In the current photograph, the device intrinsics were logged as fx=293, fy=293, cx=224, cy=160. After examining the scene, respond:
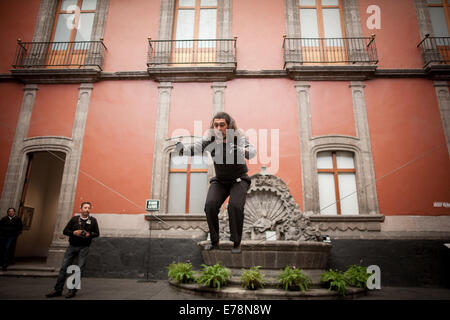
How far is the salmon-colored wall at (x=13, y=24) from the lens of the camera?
10.9m

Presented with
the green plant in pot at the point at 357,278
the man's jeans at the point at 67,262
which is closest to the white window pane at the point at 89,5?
the man's jeans at the point at 67,262

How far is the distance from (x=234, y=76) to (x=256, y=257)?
6.23 m

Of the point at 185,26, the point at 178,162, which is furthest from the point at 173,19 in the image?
the point at 178,162

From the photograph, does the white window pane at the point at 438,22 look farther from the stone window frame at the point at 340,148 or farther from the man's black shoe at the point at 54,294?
the man's black shoe at the point at 54,294

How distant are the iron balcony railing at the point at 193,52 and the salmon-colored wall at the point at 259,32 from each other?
18.6 inches

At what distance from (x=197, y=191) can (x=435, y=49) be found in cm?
947

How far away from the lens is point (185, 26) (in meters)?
11.2

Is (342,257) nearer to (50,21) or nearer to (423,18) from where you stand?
(423,18)

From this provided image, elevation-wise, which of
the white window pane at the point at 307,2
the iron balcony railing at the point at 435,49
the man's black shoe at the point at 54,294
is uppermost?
the white window pane at the point at 307,2

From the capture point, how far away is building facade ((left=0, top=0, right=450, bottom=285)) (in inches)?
347

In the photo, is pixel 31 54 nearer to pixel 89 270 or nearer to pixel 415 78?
pixel 89 270

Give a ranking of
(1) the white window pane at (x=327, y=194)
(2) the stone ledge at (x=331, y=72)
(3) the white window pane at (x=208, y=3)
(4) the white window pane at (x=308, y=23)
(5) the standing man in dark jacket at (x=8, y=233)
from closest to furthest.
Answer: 1. (5) the standing man in dark jacket at (x=8, y=233)
2. (1) the white window pane at (x=327, y=194)
3. (2) the stone ledge at (x=331, y=72)
4. (4) the white window pane at (x=308, y=23)
5. (3) the white window pane at (x=208, y=3)

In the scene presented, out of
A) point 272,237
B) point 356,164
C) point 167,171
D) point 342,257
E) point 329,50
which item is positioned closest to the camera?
point 272,237

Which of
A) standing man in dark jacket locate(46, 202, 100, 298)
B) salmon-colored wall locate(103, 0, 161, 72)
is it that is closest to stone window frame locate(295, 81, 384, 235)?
salmon-colored wall locate(103, 0, 161, 72)
